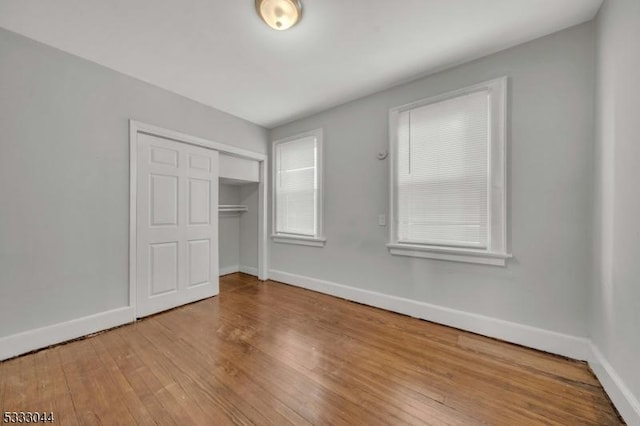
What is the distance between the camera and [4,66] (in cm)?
187

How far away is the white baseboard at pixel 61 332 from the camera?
1861 millimetres

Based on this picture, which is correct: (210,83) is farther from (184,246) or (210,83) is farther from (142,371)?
(142,371)

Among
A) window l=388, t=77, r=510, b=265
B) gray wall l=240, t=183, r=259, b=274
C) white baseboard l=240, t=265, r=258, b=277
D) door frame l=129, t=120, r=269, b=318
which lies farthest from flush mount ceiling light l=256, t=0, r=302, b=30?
white baseboard l=240, t=265, r=258, b=277

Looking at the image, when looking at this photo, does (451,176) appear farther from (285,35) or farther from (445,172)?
(285,35)

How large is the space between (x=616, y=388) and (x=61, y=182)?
4.26m

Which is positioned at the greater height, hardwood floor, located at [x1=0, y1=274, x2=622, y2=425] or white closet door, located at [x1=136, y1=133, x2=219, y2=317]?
white closet door, located at [x1=136, y1=133, x2=219, y2=317]

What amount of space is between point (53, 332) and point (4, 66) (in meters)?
2.18

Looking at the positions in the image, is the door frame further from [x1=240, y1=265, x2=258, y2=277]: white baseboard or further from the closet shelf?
[x1=240, y1=265, x2=258, y2=277]: white baseboard

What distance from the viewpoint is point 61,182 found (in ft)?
6.93

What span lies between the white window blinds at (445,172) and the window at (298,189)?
119 centimetres

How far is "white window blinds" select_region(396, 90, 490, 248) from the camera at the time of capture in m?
2.22

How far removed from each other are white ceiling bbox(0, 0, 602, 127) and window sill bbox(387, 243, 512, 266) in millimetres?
1808

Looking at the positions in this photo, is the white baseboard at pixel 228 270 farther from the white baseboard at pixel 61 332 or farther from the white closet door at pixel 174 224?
the white baseboard at pixel 61 332

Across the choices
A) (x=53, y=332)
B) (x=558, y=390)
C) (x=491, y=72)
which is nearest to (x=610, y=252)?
(x=558, y=390)
